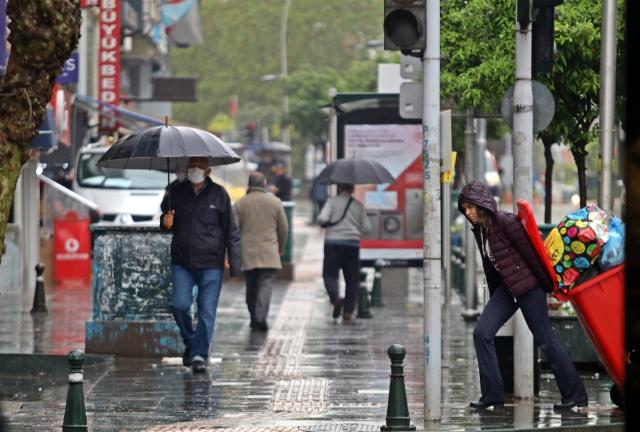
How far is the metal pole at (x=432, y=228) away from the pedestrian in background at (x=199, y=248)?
3435 millimetres

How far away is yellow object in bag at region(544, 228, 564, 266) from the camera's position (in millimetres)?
11156

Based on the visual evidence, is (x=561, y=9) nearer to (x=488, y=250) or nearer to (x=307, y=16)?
(x=488, y=250)

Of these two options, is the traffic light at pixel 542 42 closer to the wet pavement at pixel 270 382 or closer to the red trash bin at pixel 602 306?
the red trash bin at pixel 602 306

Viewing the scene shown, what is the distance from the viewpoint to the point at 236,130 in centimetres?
7775

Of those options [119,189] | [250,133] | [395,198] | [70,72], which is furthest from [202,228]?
[250,133]

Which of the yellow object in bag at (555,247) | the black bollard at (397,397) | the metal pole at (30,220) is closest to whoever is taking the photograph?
the black bollard at (397,397)

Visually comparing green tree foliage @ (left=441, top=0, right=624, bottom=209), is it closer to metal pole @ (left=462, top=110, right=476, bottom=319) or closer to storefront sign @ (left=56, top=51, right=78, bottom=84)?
metal pole @ (left=462, top=110, right=476, bottom=319)

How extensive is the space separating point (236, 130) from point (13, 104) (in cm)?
6629

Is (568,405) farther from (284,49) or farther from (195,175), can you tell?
(284,49)

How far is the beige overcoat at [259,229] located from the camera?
18.1 m

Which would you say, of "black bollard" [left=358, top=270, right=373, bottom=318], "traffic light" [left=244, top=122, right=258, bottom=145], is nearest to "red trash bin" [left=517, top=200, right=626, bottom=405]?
"black bollard" [left=358, top=270, right=373, bottom=318]

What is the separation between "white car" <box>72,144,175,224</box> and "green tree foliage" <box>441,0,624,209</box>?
10.7 metres

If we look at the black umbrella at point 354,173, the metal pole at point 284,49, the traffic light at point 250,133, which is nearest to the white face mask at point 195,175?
the black umbrella at point 354,173

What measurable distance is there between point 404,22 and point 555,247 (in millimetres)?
1994
